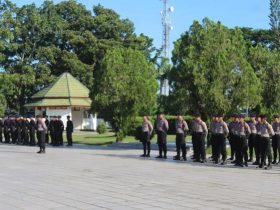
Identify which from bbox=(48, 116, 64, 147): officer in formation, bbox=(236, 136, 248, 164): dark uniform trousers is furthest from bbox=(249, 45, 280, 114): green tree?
bbox=(48, 116, 64, 147): officer in formation

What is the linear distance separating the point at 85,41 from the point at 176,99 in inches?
1589

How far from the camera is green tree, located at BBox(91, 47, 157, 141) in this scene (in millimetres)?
29734

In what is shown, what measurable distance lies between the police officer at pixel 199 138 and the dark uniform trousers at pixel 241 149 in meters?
1.70

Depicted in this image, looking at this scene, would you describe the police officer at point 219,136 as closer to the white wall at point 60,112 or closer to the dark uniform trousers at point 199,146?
the dark uniform trousers at point 199,146

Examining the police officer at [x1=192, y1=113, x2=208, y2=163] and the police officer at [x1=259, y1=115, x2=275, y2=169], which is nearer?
the police officer at [x1=259, y1=115, x2=275, y2=169]

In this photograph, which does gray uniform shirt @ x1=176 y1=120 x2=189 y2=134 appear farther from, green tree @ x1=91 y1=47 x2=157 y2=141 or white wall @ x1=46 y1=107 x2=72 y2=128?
white wall @ x1=46 y1=107 x2=72 y2=128

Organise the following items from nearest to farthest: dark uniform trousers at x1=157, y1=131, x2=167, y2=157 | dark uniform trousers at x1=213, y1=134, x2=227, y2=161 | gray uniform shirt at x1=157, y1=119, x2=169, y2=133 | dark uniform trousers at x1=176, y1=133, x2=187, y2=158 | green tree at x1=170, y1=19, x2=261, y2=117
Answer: dark uniform trousers at x1=213, y1=134, x2=227, y2=161, dark uniform trousers at x1=176, y1=133, x2=187, y2=158, dark uniform trousers at x1=157, y1=131, x2=167, y2=157, gray uniform shirt at x1=157, y1=119, x2=169, y2=133, green tree at x1=170, y1=19, x2=261, y2=117

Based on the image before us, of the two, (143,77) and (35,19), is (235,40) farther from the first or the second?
(35,19)

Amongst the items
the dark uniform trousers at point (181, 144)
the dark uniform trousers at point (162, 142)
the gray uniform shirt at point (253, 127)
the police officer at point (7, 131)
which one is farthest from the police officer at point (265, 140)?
the police officer at point (7, 131)

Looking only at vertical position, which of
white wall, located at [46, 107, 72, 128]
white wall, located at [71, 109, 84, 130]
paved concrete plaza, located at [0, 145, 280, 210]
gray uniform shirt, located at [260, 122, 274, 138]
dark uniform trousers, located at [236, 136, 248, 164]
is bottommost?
paved concrete plaza, located at [0, 145, 280, 210]

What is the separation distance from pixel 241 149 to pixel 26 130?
58.1 feet

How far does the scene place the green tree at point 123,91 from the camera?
29734mm

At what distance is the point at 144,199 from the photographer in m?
10.4

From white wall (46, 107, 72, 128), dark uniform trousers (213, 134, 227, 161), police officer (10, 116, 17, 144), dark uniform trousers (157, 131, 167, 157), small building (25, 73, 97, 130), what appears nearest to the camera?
dark uniform trousers (213, 134, 227, 161)
